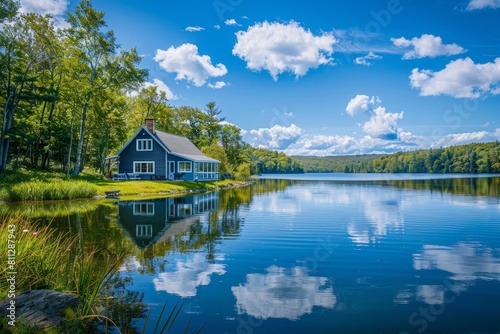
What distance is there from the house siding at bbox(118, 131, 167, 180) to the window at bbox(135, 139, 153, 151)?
1.25 feet

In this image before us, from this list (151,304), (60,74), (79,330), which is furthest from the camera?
(60,74)

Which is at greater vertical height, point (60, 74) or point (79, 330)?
point (60, 74)

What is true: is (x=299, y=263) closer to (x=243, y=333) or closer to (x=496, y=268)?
(x=243, y=333)

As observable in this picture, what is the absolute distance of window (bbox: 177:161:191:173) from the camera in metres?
48.2

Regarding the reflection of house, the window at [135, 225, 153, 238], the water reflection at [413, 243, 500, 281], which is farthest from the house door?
the water reflection at [413, 243, 500, 281]

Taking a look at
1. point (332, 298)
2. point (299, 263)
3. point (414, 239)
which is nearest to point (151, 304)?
point (332, 298)

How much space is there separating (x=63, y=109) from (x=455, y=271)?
157 feet

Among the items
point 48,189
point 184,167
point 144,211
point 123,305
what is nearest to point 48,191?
point 48,189

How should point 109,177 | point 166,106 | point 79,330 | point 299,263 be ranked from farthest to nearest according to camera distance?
1. point 166,106
2. point 109,177
3. point 299,263
4. point 79,330

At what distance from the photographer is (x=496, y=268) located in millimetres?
10000

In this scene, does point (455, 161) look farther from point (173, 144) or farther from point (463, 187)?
point (173, 144)

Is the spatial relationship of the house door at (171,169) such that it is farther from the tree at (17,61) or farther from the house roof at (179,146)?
the tree at (17,61)

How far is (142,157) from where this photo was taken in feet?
154

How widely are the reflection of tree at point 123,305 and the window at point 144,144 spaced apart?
3972cm
